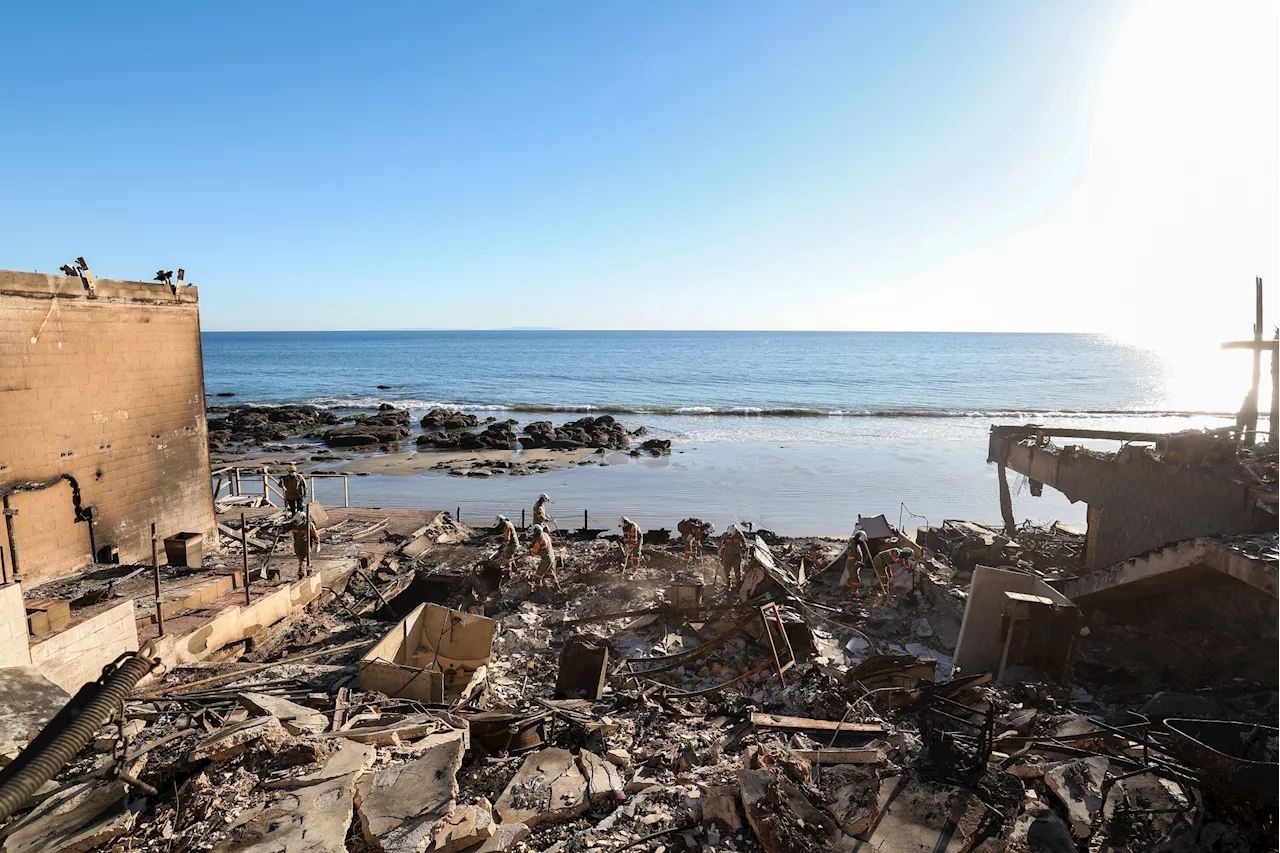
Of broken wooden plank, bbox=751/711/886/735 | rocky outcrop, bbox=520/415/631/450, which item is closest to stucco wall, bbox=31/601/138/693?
broken wooden plank, bbox=751/711/886/735

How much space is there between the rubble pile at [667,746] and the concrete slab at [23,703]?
0.59m

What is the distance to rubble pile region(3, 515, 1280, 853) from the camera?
5273 millimetres

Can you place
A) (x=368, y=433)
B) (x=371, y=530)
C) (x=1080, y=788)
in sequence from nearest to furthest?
1. (x=1080, y=788)
2. (x=371, y=530)
3. (x=368, y=433)

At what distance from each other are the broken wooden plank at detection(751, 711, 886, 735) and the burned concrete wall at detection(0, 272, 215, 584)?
1097 cm

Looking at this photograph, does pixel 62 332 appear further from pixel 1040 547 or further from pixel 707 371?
pixel 707 371

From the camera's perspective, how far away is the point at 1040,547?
1628 cm

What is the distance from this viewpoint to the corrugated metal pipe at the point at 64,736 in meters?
2.95

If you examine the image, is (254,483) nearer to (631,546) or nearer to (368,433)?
(368,433)

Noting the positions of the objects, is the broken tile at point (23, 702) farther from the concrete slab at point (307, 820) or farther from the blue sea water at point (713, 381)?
the blue sea water at point (713, 381)

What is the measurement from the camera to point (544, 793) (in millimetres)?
6027

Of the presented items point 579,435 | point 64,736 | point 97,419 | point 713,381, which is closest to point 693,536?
point 97,419

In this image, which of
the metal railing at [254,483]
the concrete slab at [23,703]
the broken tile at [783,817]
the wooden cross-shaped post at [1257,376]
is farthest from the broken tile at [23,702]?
the wooden cross-shaped post at [1257,376]

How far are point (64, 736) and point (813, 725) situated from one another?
6.36 meters

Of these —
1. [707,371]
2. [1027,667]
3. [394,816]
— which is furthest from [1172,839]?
[707,371]
